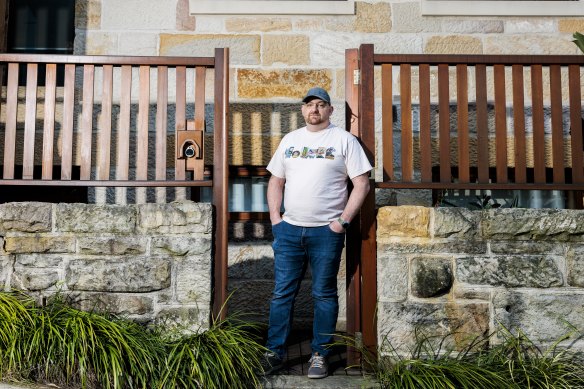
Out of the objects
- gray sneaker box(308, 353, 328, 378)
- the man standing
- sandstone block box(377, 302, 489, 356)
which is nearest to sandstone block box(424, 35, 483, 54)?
the man standing

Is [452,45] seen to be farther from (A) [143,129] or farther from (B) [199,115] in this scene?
(A) [143,129]

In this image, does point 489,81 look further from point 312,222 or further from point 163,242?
point 163,242

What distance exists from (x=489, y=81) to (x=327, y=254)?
2564 mm

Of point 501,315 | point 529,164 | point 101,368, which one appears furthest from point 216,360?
point 529,164

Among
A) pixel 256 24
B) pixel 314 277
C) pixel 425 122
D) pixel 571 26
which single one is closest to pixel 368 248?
pixel 314 277

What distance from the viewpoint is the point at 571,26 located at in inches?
211

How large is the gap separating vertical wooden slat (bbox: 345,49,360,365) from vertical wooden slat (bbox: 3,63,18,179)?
2.24 meters

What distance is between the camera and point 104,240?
3.72 m

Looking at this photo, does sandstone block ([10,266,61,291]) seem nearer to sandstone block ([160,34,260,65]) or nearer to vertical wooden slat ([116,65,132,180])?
vertical wooden slat ([116,65,132,180])

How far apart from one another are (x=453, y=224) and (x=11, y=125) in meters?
2.94

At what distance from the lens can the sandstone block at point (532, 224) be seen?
370 cm

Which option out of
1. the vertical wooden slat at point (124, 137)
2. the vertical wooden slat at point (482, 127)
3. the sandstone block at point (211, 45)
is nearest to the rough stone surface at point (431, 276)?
the vertical wooden slat at point (482, 127)

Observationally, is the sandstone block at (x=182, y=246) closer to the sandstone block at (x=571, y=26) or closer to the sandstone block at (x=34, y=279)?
the sandstone block at (x=34, y=279)

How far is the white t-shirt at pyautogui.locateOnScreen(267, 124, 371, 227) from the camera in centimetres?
367
